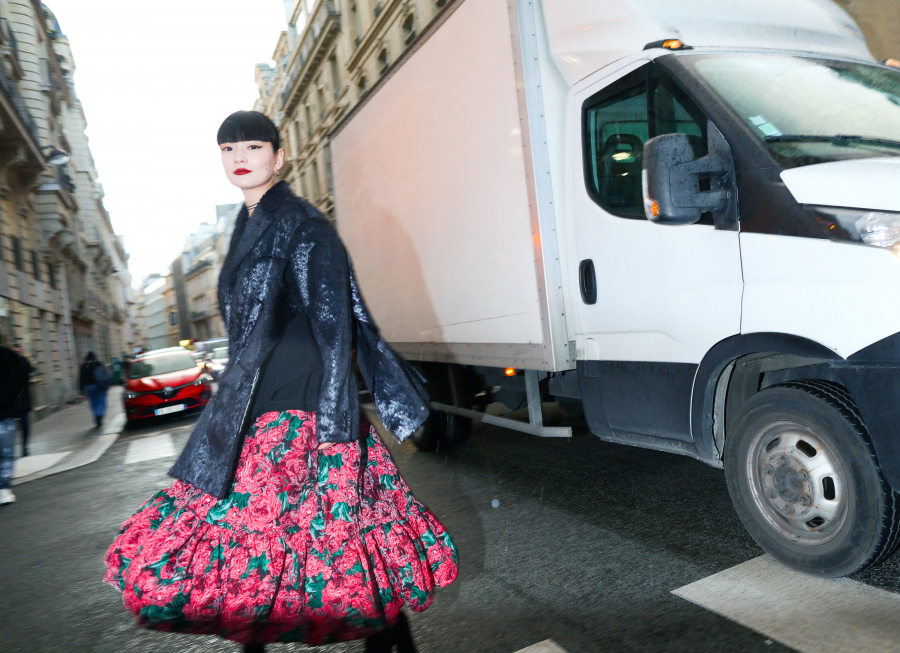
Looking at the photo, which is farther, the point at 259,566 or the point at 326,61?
the point at 326,61

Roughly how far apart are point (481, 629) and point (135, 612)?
1.41 metres

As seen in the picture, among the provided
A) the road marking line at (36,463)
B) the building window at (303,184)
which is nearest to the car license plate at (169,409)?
the road marking line at (36,463)

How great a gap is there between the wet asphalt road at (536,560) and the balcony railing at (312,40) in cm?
2910

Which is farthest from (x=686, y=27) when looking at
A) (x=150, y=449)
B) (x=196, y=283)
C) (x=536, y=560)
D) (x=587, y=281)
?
(x=196, y=283)

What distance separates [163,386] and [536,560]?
1176cm

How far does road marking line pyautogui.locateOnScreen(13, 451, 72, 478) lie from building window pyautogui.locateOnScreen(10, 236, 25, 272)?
1165 centimetres

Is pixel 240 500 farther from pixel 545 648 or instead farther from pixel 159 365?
pixel 159 365

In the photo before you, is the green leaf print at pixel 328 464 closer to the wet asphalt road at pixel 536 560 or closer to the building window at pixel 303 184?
the wet asphalt road at pixel 536 560

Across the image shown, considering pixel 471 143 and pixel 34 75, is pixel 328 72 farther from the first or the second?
pixel 471 143

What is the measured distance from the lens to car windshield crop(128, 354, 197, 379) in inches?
578

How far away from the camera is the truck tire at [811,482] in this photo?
2.93 metres

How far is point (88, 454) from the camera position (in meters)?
11.0

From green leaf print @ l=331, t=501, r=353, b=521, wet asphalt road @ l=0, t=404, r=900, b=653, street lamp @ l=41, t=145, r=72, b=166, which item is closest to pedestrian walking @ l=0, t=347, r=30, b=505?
wet asphalt road @ l=0, t=404, r=900, b=653

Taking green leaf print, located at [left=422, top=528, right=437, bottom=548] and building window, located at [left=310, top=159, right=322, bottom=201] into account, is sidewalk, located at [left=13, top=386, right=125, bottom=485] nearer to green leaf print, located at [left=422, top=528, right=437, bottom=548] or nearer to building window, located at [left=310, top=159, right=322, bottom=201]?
green leaf print, located at [left=422, top=528, right=437, bottom=548]
